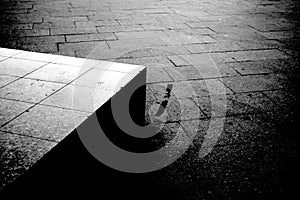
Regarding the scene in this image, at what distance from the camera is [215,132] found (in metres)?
3.39

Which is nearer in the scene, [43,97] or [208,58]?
[43,97]

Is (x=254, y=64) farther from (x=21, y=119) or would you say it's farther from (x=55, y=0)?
(x=55, y=0)

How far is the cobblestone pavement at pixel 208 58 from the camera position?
2.83 meters

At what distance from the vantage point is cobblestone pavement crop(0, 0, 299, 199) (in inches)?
111

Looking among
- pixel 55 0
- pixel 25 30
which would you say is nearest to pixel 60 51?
pixel 25 30

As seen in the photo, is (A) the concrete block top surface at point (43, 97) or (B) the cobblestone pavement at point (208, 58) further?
(B) the cobblestone pavement at point (208, 58)

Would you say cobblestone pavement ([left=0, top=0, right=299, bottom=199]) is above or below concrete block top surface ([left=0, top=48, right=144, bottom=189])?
below

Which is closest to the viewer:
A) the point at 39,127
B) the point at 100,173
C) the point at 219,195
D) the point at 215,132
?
the point at 39,127

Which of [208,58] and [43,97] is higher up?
[43,97]

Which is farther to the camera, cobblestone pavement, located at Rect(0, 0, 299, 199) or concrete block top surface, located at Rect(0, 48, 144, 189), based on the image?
cobblestone pavement, located at Rect(0, 0, 299, 199)

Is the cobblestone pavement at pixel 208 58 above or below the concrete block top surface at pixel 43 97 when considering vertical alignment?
below

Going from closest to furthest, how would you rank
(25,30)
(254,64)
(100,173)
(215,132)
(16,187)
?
(16,187) → (100,173) → (215,132) → (254,64) → (25,30)

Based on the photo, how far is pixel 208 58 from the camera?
17.6ft

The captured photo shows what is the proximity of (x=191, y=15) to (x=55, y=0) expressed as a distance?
458 centimetres
